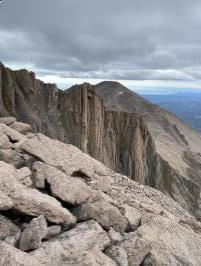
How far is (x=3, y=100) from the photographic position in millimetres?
65438

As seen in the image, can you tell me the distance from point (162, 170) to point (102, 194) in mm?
78842

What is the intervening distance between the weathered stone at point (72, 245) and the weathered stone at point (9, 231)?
48.0 inches

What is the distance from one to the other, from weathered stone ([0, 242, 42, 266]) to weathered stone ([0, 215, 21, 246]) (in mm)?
1439

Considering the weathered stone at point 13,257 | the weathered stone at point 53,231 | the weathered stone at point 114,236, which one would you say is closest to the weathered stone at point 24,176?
the weathered stone at point 53,231

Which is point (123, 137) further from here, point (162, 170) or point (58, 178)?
point (58, 178)

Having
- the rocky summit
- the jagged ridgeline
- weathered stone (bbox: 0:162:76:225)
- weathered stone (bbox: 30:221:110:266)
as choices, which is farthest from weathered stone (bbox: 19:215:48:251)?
the jagged ridgeline

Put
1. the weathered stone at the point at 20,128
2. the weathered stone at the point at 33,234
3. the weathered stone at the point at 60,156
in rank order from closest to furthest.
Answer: the weathered stone at the point at 33,234
the weathered stone at the point at 60,156
the weathered stone at the point at 20,128

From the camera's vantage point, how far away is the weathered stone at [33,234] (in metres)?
21.9

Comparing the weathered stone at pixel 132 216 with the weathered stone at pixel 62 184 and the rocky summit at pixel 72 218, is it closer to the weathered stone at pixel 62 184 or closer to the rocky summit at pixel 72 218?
the rocky summit at pixel 72 218

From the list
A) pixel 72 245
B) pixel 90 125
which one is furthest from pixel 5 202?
pixel 90 125

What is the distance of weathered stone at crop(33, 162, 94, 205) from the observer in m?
26.3

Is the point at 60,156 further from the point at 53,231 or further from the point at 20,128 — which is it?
the point at 53,231

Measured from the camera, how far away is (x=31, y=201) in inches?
938

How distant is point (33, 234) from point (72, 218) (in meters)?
2.93
